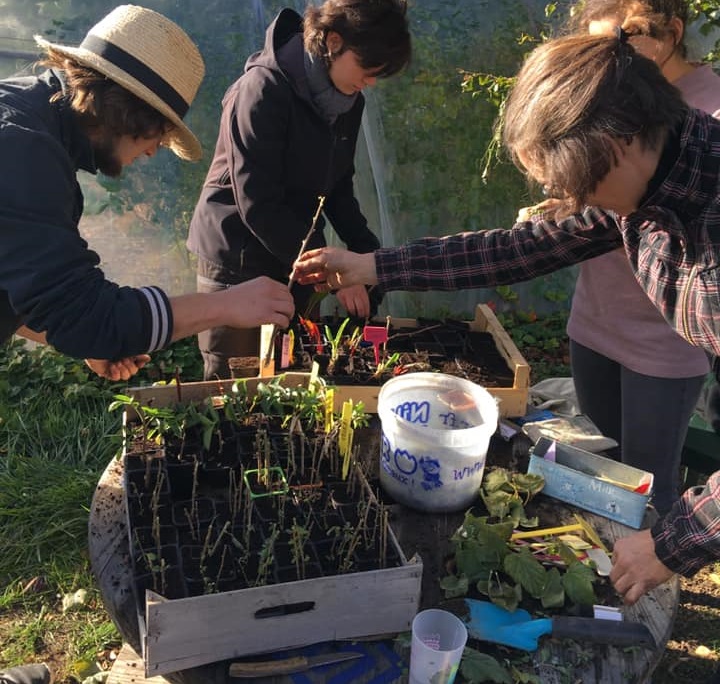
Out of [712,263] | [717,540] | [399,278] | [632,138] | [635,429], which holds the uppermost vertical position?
[632,138]

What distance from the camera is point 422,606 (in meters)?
1.50

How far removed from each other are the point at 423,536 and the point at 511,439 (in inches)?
21.8

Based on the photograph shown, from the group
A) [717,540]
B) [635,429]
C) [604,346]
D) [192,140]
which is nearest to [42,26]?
[192,140]

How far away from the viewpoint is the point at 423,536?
1.71 meters

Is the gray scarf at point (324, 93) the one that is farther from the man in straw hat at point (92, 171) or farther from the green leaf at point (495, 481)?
the green leaf at point (495, 481)

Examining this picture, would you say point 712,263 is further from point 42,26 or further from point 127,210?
point 42,26

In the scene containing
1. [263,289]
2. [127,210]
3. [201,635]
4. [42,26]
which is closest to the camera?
[201,635]

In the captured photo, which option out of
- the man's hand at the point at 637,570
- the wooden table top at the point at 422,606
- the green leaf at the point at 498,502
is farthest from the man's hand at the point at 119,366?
the man's hand at the point at 637,570

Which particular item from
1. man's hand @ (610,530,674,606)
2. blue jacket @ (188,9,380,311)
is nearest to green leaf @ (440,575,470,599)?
man's hand @ (610,530,674,606)

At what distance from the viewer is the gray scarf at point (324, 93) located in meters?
2.52

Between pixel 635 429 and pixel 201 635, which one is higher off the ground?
pixel 201 635

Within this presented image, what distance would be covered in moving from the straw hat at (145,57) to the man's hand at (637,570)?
1.56 m

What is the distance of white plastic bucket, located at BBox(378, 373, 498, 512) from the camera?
1693 mm

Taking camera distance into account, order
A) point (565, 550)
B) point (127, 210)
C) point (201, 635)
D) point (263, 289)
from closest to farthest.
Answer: point (201, 635), point (565, 550), point (263, 289), point (127, 210)
